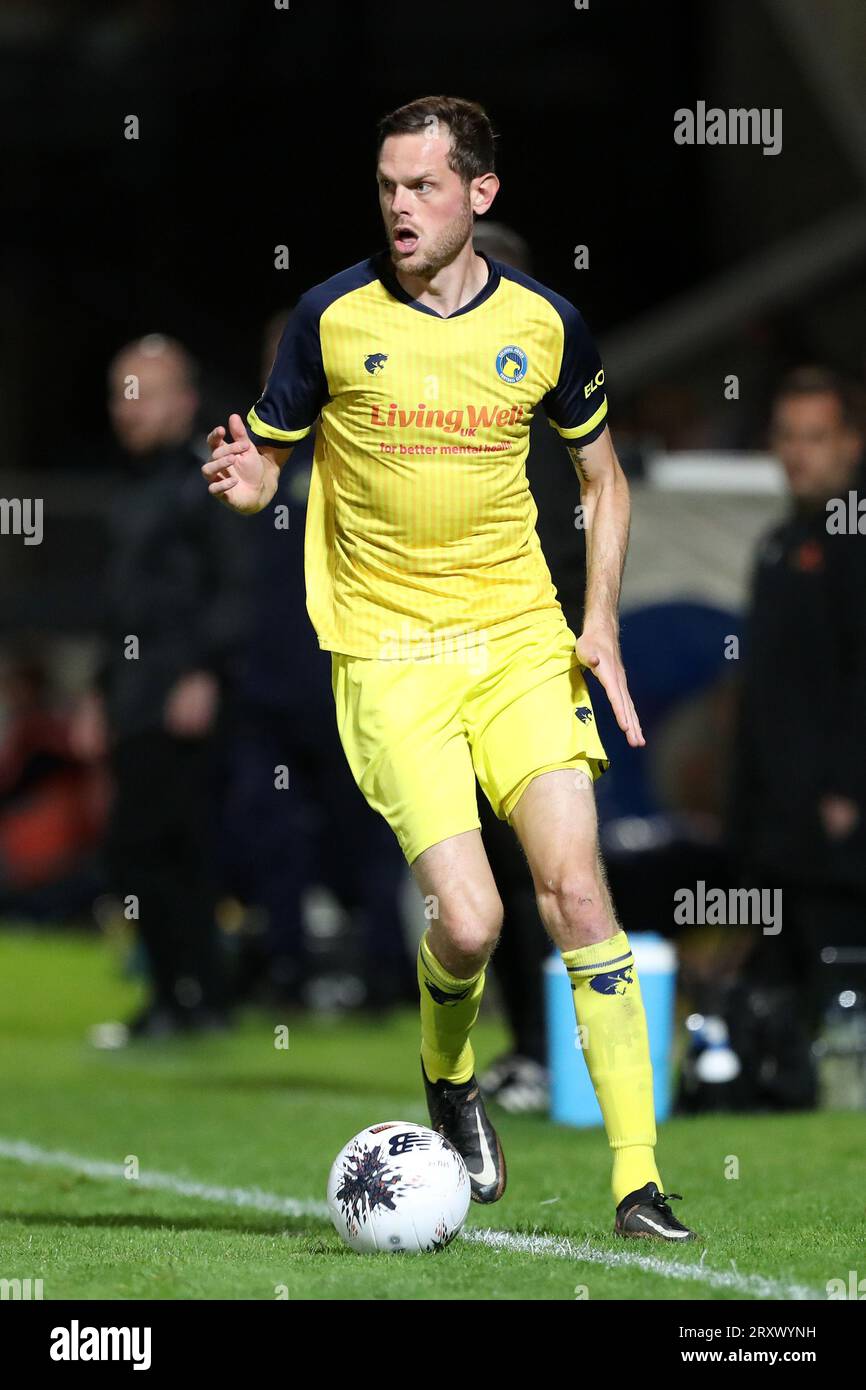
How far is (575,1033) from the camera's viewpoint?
27.2 ft

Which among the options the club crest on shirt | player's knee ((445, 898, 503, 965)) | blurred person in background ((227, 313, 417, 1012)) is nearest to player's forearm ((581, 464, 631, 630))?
the club crest on shirt

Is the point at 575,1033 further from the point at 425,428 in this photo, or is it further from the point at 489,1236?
the point at 425,428

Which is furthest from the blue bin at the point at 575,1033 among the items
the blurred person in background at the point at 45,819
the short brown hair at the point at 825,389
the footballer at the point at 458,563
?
the blurred person in background at the point at 45,819

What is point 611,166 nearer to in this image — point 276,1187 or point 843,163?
point 843,163

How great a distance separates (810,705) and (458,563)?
3668 mm

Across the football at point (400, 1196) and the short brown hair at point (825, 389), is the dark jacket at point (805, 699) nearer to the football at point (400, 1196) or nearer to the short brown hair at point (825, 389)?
the short brown hair at point (825, 389)

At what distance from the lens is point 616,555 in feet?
19.4

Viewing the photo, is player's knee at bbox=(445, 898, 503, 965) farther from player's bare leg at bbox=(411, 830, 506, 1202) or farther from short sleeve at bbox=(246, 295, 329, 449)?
short sleeve at bbox=(246, 295, 329, 449)

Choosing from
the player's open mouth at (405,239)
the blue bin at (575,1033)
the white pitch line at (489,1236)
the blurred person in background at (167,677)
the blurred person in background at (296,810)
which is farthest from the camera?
the blurred person in background at (296,810)

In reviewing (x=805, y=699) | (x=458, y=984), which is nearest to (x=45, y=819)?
(x=805, y=699)

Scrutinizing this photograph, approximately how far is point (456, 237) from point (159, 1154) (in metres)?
3.44

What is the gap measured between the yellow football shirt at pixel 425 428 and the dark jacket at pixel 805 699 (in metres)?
3.29

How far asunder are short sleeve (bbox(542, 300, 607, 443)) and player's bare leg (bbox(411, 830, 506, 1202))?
3.45 feet

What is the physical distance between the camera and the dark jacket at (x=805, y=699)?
906 cm
